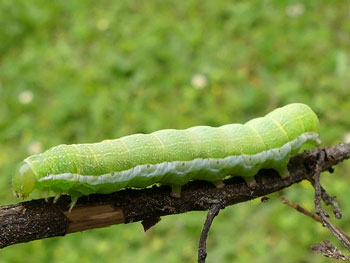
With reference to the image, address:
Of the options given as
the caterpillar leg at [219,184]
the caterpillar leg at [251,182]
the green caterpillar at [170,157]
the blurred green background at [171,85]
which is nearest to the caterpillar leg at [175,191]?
the green caterpillar at [170,157]

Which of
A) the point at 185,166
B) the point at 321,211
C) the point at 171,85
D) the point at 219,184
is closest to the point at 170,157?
the point at 185,166

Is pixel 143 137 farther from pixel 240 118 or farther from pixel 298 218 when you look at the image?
pixel 240 118

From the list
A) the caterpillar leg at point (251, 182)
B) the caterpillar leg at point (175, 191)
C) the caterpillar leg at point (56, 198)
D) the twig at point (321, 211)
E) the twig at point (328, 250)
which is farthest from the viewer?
the caterpillar leg at point (251, 182)

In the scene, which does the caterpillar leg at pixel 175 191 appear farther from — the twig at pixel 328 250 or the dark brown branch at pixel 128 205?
the twig at pixel 328 250

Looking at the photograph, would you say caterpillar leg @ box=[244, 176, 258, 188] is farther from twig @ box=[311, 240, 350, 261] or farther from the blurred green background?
the blurred green background

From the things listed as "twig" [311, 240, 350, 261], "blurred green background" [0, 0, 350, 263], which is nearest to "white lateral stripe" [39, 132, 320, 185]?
"twig" [311, 240, 350, 261]

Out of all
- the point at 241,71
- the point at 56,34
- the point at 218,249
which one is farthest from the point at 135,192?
the point at 56,34
